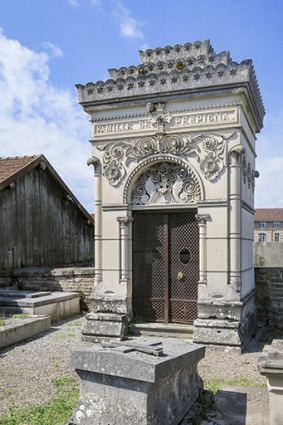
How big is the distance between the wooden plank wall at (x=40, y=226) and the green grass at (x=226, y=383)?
8560 mm

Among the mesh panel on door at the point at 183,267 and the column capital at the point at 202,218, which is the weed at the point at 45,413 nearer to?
the mesh panel on door at the point at 183,267

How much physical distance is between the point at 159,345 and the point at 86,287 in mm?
6849

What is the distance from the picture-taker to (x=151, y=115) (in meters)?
8.09

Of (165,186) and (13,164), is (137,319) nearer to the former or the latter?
(165,186)

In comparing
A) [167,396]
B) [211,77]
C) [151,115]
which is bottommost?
[167,396]

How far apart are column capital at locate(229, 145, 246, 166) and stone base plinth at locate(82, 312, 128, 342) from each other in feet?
12.3

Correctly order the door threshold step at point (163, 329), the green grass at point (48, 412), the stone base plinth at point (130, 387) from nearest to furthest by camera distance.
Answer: the stone base plinth at point (130, 387), the green grass at point (48, 412), the door threshold step at point (163, 329)

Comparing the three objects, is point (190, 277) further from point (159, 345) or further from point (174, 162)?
point (159, 345)

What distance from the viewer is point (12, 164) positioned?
45.3 feet

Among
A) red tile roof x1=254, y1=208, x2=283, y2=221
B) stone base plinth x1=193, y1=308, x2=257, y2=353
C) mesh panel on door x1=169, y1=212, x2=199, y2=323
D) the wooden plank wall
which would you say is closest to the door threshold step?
mesh panel on door x1=169, y1=212, x2=199, y2=323

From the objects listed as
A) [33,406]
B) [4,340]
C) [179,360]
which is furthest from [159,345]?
[4,340]

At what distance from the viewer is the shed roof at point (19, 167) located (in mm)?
12547

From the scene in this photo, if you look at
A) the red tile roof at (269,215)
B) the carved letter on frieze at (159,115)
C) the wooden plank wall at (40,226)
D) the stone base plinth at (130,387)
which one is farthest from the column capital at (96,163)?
the red tile roof at (269,215)

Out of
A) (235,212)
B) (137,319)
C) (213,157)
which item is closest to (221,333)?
(137,319)
